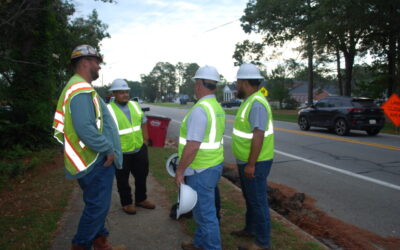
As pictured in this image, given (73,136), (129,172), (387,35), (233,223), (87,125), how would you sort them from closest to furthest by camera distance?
1. (87,125)
2. (73,136)
3. (233,223)
4. (129,172)
5. (387,35)

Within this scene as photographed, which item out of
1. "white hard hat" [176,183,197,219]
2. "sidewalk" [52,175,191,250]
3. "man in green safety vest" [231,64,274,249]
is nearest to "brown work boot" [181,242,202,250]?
"sidewalk" [52,175,191,250]

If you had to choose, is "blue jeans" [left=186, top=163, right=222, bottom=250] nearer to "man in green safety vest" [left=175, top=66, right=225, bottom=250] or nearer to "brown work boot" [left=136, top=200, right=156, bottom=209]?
"man in green safety vest" [left=175, top=66, right=225, bottom=250]

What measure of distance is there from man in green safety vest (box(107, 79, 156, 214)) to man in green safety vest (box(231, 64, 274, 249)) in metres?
1.68

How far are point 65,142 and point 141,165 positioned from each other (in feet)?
6.38

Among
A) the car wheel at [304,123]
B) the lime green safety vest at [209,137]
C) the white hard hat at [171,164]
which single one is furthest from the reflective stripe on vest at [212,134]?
the car wheel at [304,123]

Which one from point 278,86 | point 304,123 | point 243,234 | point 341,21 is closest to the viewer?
point 243,234

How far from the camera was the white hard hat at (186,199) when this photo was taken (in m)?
3.01

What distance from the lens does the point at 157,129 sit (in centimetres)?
1071

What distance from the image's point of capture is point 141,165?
4.87m

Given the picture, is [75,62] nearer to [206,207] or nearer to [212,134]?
[212,134]

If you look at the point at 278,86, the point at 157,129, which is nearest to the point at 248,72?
the point at 157,129

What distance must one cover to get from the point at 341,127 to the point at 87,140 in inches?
546

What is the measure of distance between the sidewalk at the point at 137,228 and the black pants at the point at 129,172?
262mm

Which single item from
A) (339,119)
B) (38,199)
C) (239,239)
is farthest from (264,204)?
(339,119)
